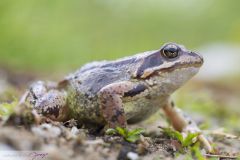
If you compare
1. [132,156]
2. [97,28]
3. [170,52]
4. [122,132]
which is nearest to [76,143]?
[132,156]

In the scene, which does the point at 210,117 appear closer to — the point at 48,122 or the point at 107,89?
the point at 107,89

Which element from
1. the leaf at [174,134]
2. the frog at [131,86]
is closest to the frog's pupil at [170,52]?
the frog at [131,86]

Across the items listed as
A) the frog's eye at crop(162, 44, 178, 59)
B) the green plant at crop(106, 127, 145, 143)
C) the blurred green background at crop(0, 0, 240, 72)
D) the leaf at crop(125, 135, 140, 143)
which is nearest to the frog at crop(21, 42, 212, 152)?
the frog's eye at crop(162, 44, 178, 59)

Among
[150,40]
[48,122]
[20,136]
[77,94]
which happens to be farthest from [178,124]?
[150,40]

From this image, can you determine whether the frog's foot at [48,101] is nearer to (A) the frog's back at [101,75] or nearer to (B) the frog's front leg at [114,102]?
(A) the frog's back at [101,75]

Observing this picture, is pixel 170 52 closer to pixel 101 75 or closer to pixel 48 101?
pixel 101 75

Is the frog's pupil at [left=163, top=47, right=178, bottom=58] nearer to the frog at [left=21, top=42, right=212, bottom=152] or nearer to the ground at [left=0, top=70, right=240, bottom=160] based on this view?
the frog at [left=21, top=42, right=212, bottom=152]
